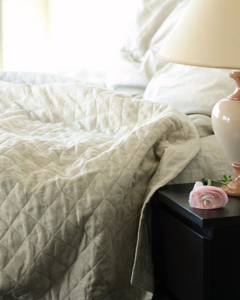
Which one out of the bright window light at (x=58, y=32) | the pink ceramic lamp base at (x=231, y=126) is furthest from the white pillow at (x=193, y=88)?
the bright window light at (x=58, y=32)

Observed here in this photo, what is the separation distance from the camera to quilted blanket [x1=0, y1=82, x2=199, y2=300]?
0.91 meters

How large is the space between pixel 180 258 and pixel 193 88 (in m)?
0.71

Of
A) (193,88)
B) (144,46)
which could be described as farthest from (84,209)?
(144,46)

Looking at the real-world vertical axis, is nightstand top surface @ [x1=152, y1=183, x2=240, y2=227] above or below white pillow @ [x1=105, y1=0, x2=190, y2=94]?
below

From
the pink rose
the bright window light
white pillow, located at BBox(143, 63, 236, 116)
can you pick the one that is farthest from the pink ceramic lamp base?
the bright window light

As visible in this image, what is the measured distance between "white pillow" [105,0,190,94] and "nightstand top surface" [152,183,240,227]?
0.95 m

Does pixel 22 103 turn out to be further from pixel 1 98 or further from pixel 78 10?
pixel 78 10

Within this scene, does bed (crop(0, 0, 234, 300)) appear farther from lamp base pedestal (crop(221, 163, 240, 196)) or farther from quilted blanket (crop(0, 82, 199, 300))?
lamp base pedestal (crop(221, 163, 240, 196))

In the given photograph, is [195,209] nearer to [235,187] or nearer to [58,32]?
[235,187]

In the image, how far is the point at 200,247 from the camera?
82cm

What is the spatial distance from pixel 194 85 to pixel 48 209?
0.78 metres

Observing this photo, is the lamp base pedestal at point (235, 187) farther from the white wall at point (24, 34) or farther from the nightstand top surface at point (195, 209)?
the white wall at point (24, 34)

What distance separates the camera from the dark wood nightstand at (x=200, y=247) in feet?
2.63

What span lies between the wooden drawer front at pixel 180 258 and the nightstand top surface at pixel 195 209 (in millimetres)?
50
